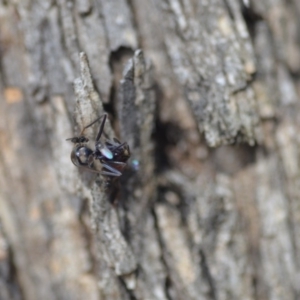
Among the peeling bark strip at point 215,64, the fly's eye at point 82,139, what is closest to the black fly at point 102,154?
the fly's eye at point 82,139

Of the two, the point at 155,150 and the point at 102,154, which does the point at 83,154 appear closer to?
the point at 102,154

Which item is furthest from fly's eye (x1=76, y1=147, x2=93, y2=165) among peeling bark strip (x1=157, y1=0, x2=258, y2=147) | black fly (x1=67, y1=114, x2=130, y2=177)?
peeling bark strip (x1=157, y1=0, x2=258, y2=147)

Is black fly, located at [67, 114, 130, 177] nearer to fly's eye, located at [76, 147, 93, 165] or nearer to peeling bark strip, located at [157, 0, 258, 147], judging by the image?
fly's eye, located at [76, 147, 93, 165]

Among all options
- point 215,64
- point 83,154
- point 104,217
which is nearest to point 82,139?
point 83,154

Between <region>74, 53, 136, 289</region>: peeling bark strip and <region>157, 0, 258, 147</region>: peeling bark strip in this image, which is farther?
<region>157, 0, 258, 147</region>: peeling bark strip

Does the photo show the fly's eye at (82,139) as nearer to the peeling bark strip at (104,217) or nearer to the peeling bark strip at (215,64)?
the peeling bark strip at (104,217)

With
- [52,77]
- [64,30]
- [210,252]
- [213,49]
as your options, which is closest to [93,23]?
[64,30]
